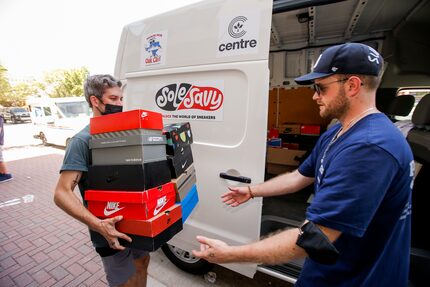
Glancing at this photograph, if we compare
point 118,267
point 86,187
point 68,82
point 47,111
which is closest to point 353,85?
point 86,187

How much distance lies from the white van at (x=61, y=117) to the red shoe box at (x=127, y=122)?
25.8ft

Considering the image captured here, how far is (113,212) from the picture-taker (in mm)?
1232

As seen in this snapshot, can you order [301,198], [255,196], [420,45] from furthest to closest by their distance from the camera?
1. [301,198]
2. [420,45]
3. [255,196]

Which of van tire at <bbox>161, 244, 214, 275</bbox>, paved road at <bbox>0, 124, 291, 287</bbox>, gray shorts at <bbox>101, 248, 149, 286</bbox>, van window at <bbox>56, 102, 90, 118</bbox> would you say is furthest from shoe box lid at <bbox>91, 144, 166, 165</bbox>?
van window at <bbox>56, 102, 90, 118</bbox>

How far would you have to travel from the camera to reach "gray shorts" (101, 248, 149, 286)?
5.14ft

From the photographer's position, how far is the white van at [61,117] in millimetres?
8180

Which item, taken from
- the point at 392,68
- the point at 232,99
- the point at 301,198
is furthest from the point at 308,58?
the point at 232,99

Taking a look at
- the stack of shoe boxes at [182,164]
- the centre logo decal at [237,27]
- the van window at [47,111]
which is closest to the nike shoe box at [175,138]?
the stack of shoe boxes at [182,164]

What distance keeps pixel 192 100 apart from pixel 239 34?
616mm

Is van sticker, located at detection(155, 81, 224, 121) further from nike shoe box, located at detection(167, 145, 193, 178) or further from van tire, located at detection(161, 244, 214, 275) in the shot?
van tire, located at detection(161, 244, 214, 275)

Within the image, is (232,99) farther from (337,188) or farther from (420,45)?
(420,45)

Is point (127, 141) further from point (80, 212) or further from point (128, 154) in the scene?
point (80, 212)

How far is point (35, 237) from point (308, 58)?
17.7 feet

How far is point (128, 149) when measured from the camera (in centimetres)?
117
